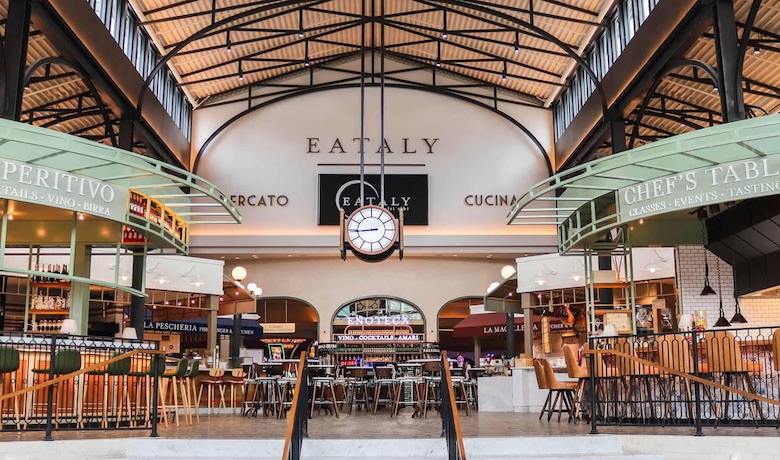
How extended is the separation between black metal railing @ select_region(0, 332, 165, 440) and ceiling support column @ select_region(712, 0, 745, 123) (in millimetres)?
8223

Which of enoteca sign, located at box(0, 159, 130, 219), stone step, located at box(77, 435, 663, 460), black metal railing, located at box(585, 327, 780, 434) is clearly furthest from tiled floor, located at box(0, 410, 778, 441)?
enoteca sign, located at box(0, 159, 130, 219)

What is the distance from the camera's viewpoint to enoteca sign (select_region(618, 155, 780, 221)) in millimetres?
8398

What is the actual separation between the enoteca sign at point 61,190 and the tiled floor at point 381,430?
232 cm

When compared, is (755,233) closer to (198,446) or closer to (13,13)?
(198,446)

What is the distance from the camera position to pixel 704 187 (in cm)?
877

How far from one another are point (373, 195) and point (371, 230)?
7985 mm

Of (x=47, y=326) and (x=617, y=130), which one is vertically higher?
(x=617, y=130)

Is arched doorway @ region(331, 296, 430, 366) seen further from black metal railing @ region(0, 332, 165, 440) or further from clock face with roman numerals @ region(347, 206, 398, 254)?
black metal railing @ region(0, 332, 165, 440)

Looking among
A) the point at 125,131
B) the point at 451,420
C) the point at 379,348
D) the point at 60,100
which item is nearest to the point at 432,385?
the point at 379,348

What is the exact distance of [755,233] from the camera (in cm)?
1155

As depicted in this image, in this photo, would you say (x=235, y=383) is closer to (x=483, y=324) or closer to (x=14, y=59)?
(x=14, y=59)

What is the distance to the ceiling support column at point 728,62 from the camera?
11.3 meters

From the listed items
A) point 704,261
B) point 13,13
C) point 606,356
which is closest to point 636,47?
point 704,261

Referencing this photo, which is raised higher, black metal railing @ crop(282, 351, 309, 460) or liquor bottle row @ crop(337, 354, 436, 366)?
liquor bottle row @ crop(337, 354, 436, 366)
